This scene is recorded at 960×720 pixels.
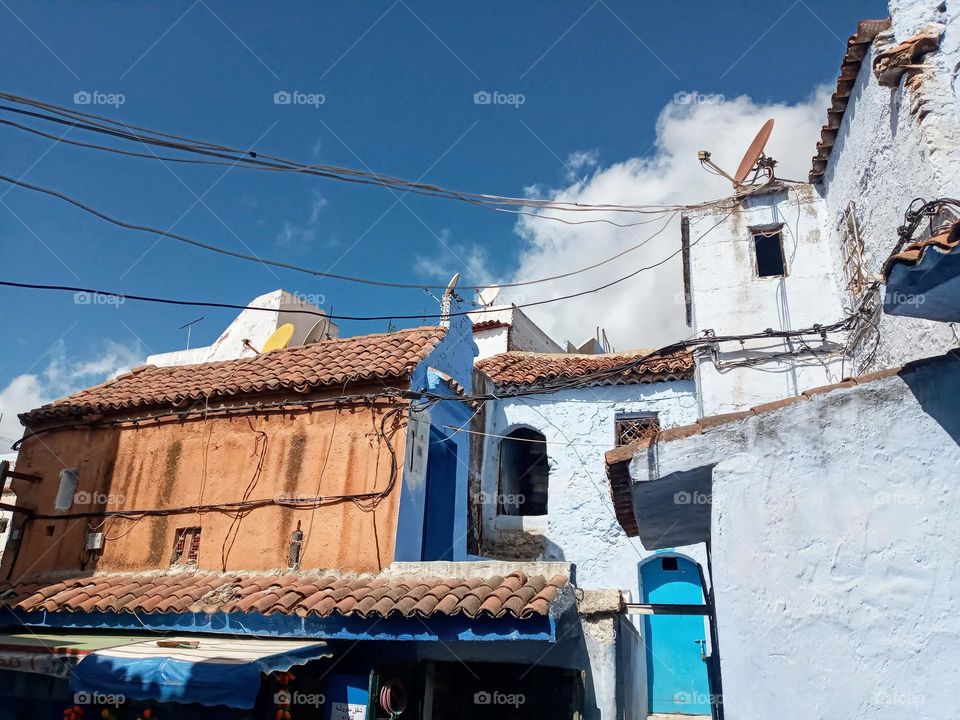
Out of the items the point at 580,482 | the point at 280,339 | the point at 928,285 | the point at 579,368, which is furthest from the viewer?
the point at 579,368

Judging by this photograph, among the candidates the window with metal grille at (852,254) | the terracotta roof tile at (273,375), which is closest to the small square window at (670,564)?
the window with metal grille at (852,254)

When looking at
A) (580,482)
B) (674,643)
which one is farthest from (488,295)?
(674,643)

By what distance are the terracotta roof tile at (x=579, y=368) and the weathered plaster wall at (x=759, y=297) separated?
170cm

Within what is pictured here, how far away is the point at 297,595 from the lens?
7773 millimetres

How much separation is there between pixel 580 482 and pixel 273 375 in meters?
6.51

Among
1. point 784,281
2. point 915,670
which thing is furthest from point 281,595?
point 784,281

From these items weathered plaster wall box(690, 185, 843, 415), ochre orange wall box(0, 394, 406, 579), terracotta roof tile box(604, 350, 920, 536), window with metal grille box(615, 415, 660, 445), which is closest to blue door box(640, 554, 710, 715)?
window with metal grille box(615, 415, 660, 445)

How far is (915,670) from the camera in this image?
4.11 m

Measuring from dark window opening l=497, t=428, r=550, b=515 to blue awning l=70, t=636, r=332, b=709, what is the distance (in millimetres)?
7801

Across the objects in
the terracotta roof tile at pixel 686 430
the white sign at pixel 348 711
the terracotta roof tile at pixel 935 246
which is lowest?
the white sign at pixel 348 711

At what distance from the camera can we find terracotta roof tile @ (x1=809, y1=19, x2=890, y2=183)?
7.74 meters

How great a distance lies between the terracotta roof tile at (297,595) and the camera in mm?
6855

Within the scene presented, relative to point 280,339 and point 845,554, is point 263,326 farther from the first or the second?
point 845,554

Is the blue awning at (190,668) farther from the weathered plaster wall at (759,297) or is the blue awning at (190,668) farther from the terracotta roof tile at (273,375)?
the weathered plaster wall at (759,297)
